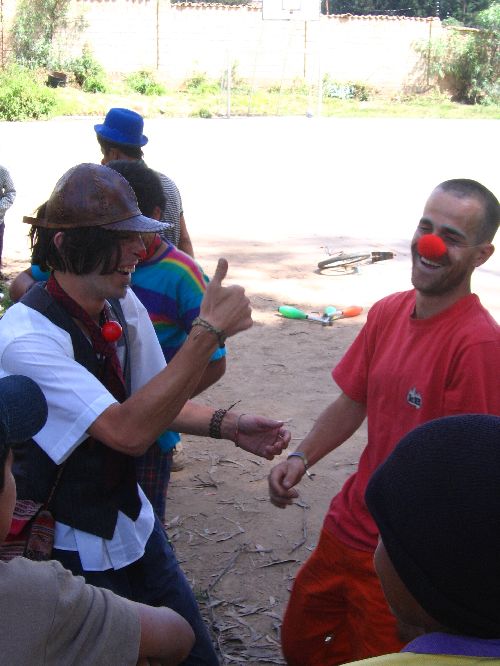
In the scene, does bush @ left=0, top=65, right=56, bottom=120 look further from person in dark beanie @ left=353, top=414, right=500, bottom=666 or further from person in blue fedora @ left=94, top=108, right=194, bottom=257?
person in dark beanie @ left=353, top=414, right=500, bottom=666

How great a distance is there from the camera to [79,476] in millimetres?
2717

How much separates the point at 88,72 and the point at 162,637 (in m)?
38.9

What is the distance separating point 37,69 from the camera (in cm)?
3803

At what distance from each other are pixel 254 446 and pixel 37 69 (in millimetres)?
37599

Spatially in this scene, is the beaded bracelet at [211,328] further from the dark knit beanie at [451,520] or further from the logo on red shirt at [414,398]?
the dark knit beanie at [451,520]

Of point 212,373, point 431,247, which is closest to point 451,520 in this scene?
point 431,247

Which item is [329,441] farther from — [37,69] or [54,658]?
[37,69]

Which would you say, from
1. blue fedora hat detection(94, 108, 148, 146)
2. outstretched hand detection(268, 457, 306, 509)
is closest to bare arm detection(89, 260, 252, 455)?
outstretched hand detection(268, 457, 306, 509)

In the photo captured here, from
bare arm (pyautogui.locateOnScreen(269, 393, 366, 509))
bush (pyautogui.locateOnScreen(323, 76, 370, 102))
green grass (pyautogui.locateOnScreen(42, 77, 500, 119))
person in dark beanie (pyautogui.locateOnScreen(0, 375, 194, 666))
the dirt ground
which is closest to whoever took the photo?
person in dark beanie (pyautogui.locateOnScreen(0, 375, 194, 666))

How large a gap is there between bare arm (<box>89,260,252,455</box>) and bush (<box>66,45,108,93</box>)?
36.3 metres

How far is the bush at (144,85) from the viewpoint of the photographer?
3834 centimetres

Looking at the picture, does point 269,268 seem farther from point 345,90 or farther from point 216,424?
point 345,90

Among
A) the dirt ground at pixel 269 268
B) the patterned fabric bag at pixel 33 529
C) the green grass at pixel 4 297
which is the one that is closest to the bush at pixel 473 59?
the dirt ground at pixel 269 268

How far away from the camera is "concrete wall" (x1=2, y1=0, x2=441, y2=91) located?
39844mm
